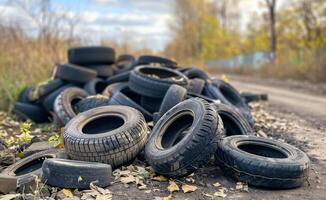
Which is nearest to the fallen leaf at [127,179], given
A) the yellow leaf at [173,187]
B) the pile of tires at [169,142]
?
the pile of tires at [169,142]

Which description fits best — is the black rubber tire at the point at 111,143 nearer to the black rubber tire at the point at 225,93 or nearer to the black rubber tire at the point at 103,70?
the black rubber tire at the point at 225,93

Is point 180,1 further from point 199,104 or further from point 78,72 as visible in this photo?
point 199,104

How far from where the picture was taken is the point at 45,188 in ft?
12.7

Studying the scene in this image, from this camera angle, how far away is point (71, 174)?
387 cm

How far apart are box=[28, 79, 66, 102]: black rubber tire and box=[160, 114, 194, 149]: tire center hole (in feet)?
14.0

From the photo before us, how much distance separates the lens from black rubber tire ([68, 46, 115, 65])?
9.27 meters

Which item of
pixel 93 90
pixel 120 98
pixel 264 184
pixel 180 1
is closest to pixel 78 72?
pixel 93 90

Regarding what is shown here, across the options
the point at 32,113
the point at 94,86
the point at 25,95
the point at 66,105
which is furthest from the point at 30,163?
the point at 25,95

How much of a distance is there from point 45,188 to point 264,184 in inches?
93.8

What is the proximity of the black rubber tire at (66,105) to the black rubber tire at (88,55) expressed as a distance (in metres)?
1.71

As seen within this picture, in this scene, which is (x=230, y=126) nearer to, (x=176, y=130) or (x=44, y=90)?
(x=176, y=130)

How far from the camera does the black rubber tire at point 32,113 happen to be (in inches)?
320

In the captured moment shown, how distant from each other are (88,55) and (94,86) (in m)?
1.12

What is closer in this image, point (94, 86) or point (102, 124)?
point (102, 124)
